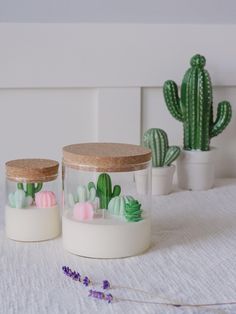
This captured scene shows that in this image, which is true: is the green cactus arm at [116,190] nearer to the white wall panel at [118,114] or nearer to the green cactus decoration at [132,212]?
the green cactus decoration at [132,212]

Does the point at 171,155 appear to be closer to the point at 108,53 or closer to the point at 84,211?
the point at 108,53

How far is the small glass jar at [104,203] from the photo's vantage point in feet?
2.04

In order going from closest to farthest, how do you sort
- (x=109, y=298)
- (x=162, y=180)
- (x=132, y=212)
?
1. (x=109, y=298)
2. (x=132, y=212)
3. (x=162, y=180)

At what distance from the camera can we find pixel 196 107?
96 centimetres

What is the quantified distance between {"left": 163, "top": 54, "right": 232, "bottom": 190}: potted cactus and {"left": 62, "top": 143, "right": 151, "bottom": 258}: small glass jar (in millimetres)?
304

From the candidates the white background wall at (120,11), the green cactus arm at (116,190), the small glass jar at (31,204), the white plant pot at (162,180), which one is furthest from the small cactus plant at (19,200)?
the white background wall at (120,11)

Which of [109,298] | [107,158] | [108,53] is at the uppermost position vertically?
[108,53]

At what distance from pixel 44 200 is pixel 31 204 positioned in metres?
0.02

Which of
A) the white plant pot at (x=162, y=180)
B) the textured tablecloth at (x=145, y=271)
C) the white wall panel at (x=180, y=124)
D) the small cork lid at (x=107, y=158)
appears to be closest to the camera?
the textured tablecloth at (x=145, y=271)

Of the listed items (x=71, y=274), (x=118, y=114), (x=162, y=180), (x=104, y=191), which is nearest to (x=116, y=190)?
(x=104, y=191)

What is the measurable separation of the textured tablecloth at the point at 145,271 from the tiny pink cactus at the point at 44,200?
43 millimetres

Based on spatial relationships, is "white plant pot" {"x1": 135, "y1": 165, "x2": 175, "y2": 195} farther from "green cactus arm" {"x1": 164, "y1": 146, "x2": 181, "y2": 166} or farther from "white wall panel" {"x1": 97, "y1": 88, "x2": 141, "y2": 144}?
"white wall panel" {"x1": 97, "y1": 88, "x2": 141, "y2": 144}

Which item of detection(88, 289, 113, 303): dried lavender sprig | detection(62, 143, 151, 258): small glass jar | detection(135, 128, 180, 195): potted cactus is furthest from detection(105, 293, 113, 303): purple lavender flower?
detection(135, 128, 180, 195): potted cactus

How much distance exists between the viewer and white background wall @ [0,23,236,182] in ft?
3.21
